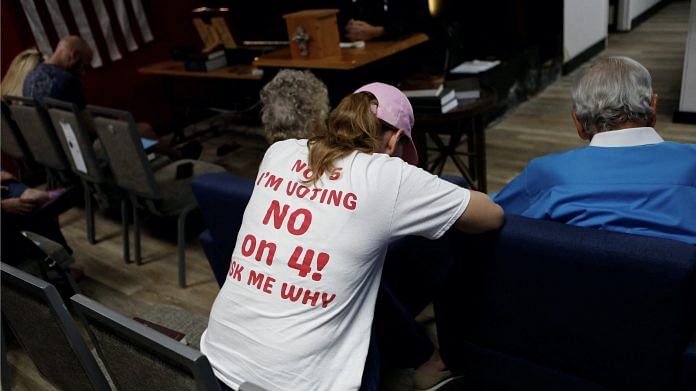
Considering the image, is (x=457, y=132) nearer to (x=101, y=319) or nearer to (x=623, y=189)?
(x=623, y=189)

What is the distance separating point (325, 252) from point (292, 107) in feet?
2.61

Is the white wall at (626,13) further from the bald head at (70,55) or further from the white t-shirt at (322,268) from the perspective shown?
the white t-shirt at (322,268)

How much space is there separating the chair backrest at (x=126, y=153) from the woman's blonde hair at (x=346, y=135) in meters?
1.50

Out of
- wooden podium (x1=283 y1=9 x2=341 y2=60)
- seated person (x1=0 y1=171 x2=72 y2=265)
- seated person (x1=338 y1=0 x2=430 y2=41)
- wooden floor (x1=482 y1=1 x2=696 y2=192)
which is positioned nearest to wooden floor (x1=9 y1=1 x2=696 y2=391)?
wooden floor (x1=482 y1=1 x2=696 y2=192)

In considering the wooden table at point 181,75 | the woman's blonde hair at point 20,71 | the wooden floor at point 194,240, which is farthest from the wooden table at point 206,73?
the woman's blonde hair at point 20,71

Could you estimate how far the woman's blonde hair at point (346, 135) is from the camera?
1.29m

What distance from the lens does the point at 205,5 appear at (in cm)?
590

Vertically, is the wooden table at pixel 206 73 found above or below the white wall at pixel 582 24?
above

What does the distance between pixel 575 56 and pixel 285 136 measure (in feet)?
15.5

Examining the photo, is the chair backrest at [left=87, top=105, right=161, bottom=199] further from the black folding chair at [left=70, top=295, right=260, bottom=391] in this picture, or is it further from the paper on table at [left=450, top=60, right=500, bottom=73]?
the paper on table at [left=450, top=60, right=500, bottom=73]

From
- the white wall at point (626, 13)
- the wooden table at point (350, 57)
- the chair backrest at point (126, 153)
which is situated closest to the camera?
the chair backrest at point (126, 153)

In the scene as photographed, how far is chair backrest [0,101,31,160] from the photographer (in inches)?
130

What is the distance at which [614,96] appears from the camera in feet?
4.68

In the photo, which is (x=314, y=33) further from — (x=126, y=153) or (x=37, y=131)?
(x=37, y=131)
